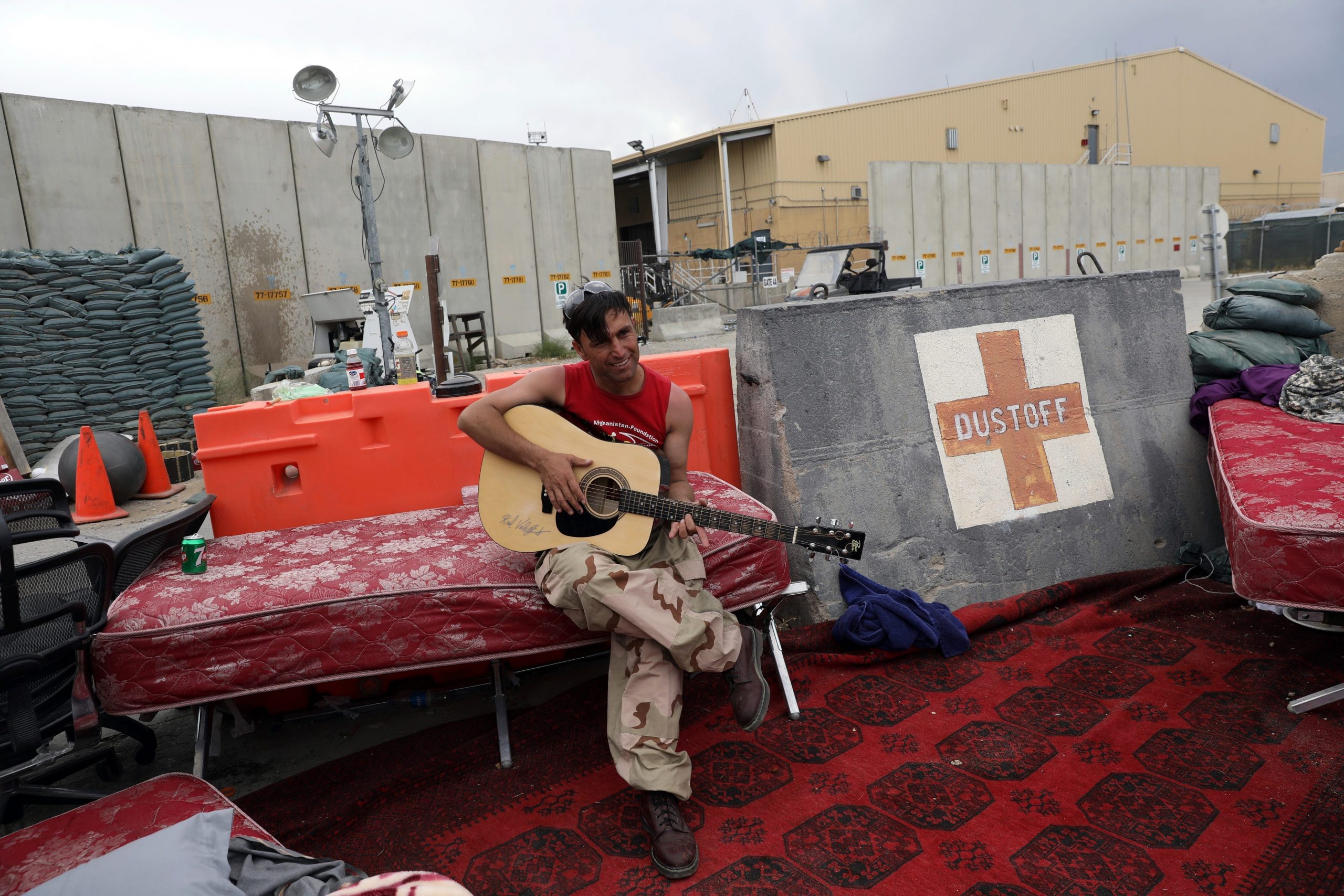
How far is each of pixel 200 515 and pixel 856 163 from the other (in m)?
31.1

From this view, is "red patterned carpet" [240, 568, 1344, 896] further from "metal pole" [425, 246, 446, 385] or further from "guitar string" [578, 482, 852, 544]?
"metal pole" [425, 246, 446, 385]

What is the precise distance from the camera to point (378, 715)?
339 cm

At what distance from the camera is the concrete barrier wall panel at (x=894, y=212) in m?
23.6

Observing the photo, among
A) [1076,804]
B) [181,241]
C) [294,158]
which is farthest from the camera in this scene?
[294,158]

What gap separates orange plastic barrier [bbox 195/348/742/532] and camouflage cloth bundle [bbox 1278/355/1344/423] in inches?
131

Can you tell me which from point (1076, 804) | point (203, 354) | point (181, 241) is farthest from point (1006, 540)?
point (181, 241)

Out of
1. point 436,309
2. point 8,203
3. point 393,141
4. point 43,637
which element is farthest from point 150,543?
point 8,203

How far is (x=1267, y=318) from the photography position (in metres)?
4.97

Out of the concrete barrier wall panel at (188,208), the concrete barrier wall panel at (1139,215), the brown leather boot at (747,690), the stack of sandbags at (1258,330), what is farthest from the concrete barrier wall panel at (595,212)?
the concrete barrier wall panel at (1139,215)

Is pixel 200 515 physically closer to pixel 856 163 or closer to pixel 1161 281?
pixel 1161 281

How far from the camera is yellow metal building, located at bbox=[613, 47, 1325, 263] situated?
29375 mm

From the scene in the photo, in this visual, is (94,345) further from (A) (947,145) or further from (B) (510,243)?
(A) (947,145)
